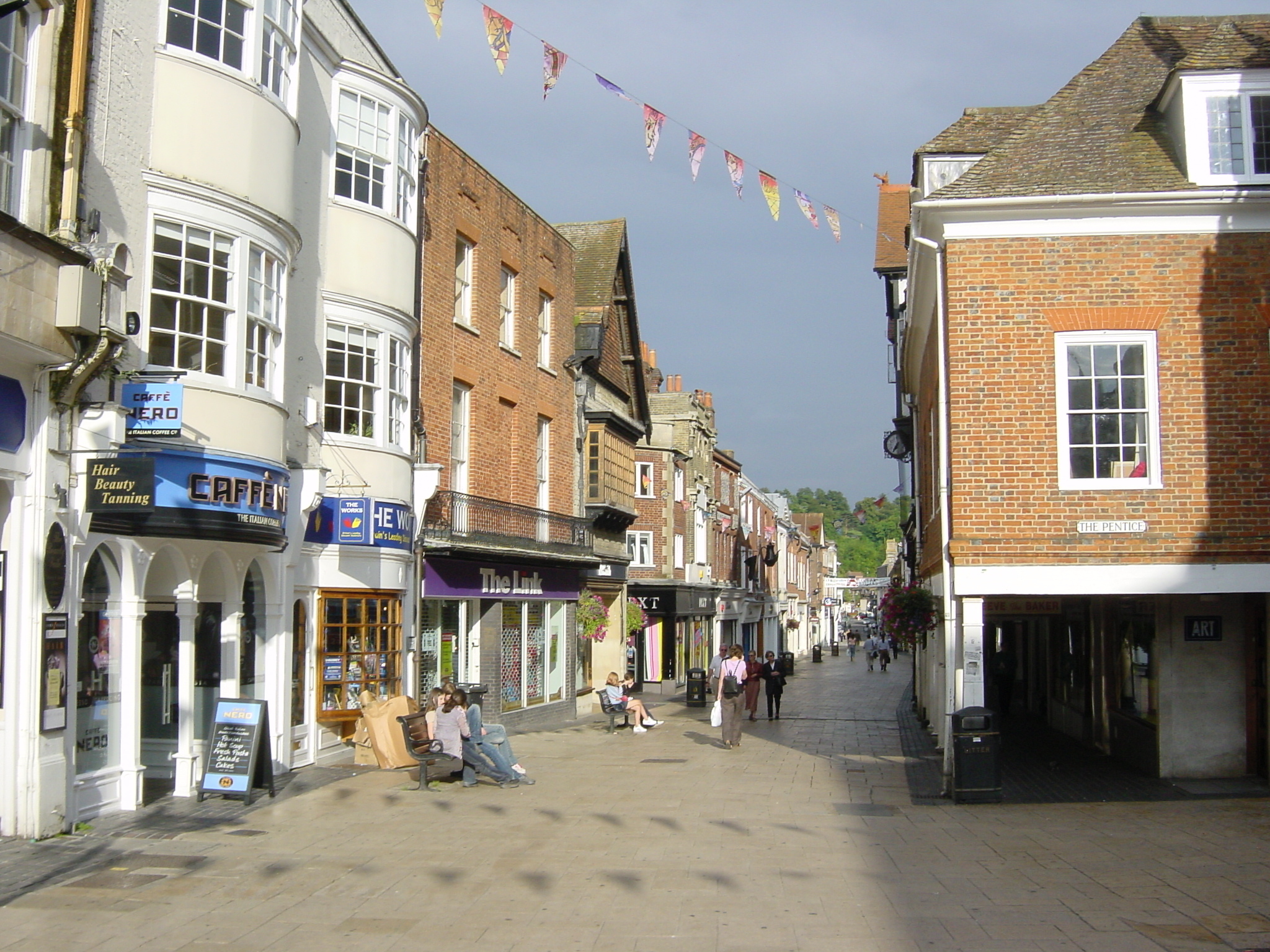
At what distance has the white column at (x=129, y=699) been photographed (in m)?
12.3

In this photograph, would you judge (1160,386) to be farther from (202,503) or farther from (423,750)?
(202,503)

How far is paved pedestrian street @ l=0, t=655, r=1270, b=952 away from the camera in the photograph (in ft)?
25.4

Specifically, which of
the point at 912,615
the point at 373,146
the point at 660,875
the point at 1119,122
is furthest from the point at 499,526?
the point at 660,875

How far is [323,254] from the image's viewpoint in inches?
663

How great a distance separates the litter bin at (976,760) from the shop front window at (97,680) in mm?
9142

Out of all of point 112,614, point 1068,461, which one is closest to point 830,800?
point 1068,461

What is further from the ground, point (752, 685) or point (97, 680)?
point (97, 680)

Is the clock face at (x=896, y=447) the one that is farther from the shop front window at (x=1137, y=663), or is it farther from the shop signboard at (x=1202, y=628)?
the shop signboard at (x=1202, y=628)

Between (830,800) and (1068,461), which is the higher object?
(1068,461)

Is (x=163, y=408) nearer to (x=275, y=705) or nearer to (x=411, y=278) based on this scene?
(x=275, y=705)

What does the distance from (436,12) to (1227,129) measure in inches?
372

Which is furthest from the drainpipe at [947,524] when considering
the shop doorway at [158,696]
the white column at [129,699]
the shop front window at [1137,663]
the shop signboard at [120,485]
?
the shop doorway at [158,696]

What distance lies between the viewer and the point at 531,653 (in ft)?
79.9

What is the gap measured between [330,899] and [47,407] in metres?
5.39
